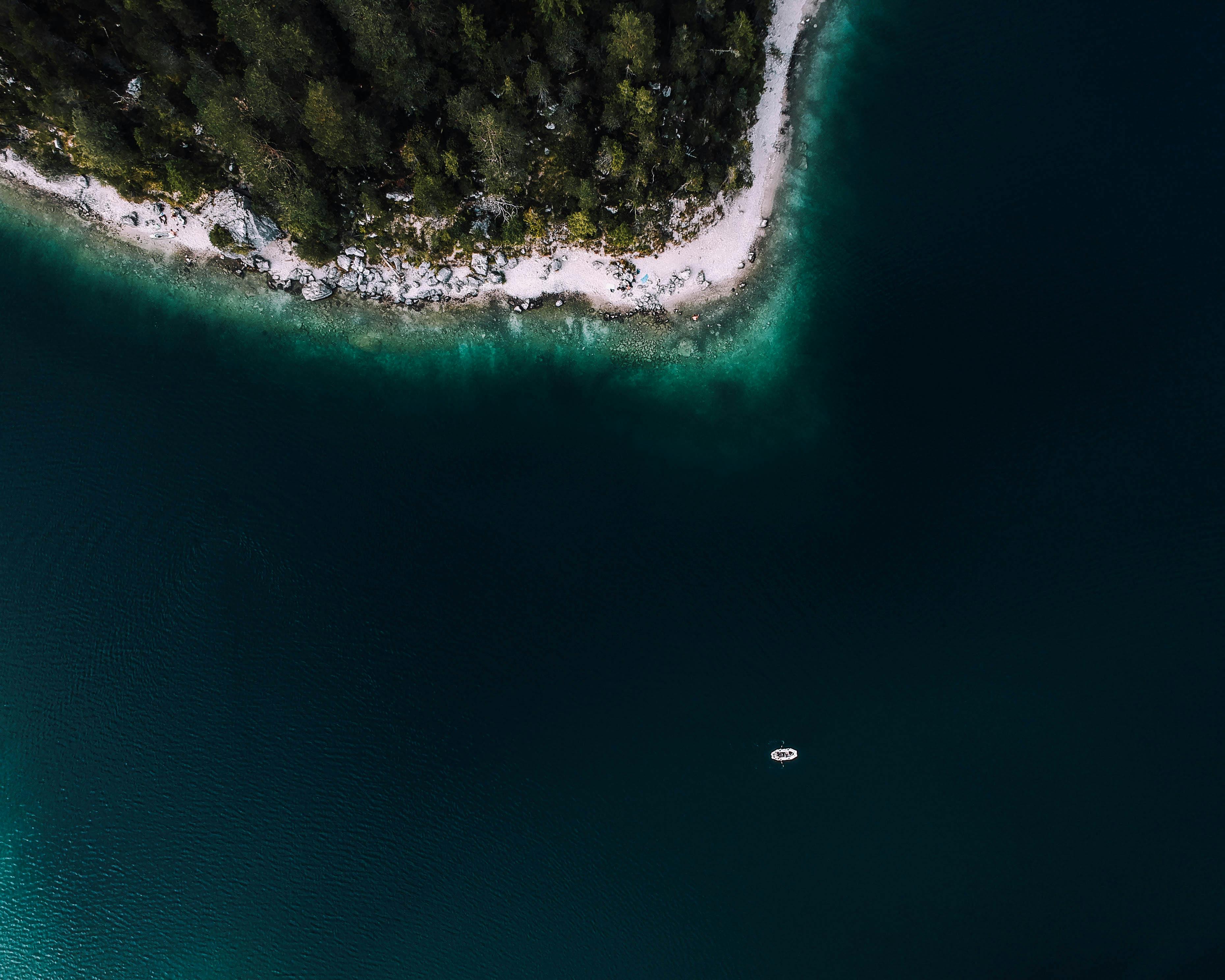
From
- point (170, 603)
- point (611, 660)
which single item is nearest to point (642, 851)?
point (611, 660)

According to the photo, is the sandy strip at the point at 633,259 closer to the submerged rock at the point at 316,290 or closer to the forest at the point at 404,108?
the submerged rock at the point at 316,290

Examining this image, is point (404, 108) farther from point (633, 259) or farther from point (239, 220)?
point (633, 259)

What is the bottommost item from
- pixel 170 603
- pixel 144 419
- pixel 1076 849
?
pixel 1076 849

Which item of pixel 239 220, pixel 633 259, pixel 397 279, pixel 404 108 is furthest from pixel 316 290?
pixel 633 259

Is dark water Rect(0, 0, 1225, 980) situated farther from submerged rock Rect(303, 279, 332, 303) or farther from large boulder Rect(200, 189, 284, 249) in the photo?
large boulder Rect(200, 189, 284, 249)

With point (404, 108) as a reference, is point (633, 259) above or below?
below

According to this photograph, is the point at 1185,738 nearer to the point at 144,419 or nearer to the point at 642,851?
the point at 642,851
